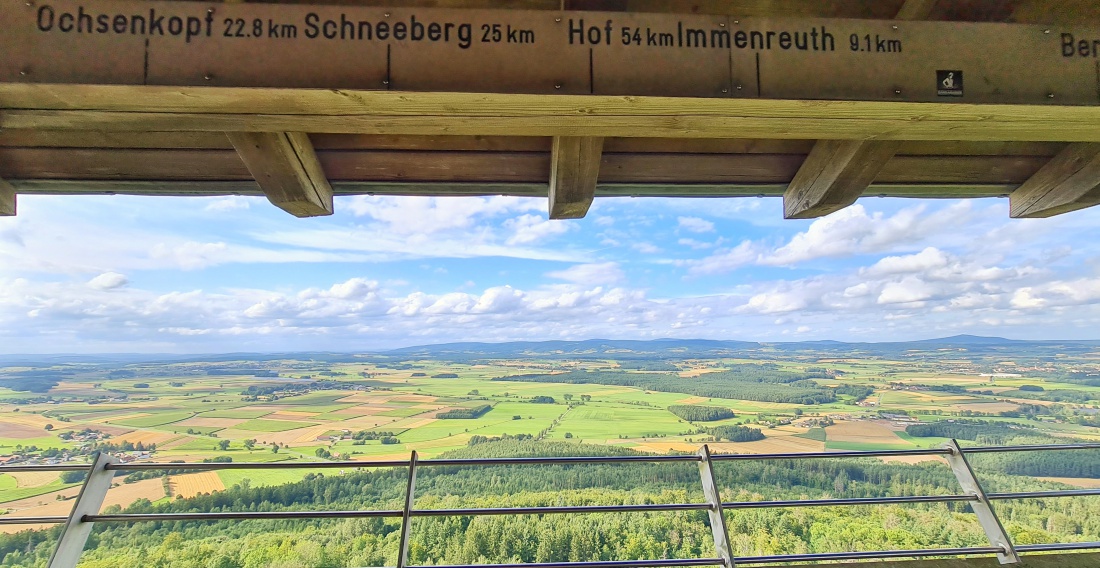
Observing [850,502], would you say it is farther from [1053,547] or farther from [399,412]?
[399,412]

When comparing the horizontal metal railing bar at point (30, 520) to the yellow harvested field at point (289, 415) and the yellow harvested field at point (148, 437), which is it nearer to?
the yellow harvested field at point (148, 437)

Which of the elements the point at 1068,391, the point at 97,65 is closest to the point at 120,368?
the point at 97,65

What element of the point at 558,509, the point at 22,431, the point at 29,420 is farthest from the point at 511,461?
the point at 29,420

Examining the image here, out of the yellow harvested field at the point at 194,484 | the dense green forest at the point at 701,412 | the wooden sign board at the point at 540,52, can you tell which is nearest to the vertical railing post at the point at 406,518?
the wooden sign board at the point at 540,52

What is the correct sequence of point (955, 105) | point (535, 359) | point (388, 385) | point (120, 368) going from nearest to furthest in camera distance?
point (955, 105) → point (120, 368) → point (388, 385) → point (535, 359)

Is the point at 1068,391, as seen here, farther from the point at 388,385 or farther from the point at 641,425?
the point at 388,385

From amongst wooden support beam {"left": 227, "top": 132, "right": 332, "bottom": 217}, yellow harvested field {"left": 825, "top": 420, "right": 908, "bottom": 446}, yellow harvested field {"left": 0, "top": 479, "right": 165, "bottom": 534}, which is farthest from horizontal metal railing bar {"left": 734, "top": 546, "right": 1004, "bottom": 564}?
yellow harvested field {"left": 825, "top": 420, "right": 908, "bottom": 446}

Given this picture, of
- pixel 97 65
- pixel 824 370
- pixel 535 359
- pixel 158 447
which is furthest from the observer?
pixel 535 359
